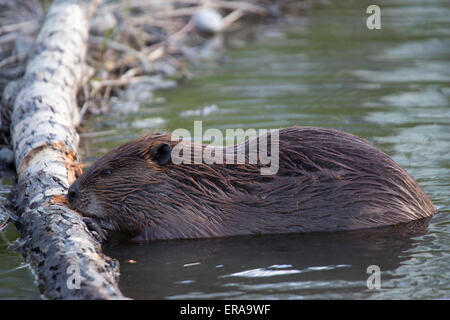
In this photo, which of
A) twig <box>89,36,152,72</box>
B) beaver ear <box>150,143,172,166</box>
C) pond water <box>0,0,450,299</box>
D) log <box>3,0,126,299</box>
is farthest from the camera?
twig <box>89,36,152,72</box>

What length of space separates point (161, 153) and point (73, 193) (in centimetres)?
57

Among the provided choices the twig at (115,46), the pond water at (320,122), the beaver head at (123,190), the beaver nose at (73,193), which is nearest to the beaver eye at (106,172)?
the beaver head at (123,190)

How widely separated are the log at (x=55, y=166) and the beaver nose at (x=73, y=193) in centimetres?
6

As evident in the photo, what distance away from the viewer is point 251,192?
407 centimetres

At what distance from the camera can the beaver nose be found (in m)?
4.11

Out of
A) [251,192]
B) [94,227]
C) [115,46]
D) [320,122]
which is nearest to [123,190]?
[94,227]

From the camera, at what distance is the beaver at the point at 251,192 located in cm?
404

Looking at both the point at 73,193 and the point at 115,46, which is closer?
the point at 73,193

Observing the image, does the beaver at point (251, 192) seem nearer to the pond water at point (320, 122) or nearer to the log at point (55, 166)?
the pond water at point (320, 122)

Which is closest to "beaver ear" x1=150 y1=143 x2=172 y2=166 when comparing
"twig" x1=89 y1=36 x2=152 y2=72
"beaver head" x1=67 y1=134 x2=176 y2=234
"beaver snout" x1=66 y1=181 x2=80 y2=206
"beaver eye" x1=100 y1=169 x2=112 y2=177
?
"beaver head" x1=67 y1=134 x2=176 y2=234

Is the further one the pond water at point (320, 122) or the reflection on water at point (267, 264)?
the pond water at point (320, 122)

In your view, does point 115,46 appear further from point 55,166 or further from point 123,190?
point 123,190

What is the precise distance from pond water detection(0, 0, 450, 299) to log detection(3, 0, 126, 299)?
17cm

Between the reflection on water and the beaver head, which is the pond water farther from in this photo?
the beaver head
